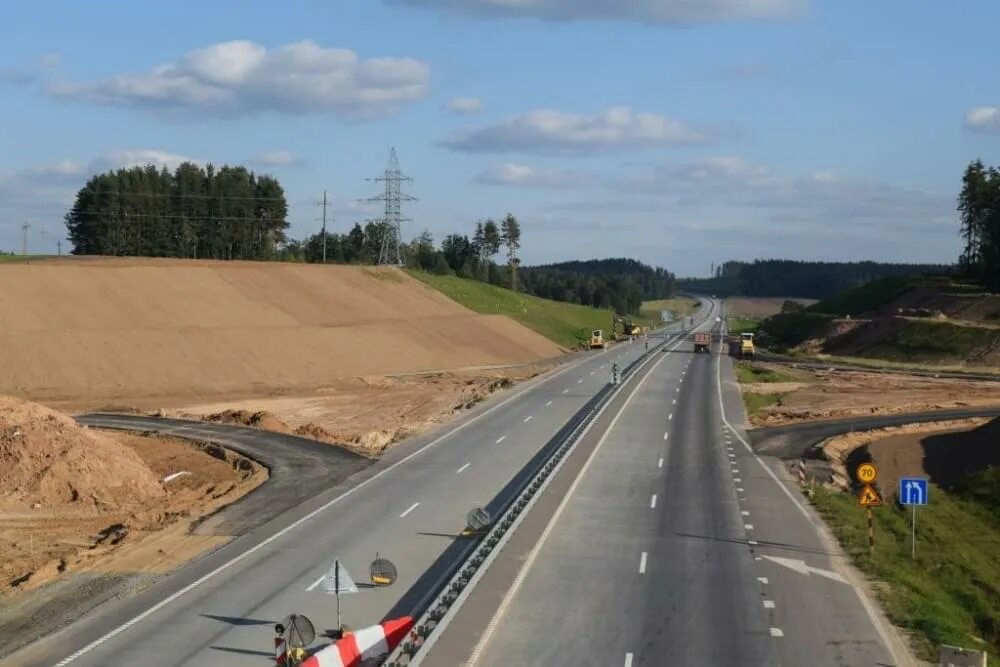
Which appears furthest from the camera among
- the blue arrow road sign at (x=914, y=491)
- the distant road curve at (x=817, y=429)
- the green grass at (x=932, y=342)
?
the green grass at (x=932, y=342)

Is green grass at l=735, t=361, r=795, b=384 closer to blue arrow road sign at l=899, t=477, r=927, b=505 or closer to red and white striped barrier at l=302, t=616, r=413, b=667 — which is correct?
blue arrow road sign at l=899, t=477, r=927, b=505

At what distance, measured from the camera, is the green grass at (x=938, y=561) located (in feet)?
73.0

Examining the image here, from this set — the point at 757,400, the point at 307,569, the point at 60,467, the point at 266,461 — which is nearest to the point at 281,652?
the point at 307,569

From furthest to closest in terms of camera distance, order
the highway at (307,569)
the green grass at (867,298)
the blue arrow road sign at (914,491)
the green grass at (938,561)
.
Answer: the green grass at (867,298), the blue arrow road sign at (914,491), the green grass at (938,561), the highway at (307,569)

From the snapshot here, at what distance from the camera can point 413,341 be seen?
3745 inches

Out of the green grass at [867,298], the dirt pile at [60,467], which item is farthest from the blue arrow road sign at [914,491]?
the green grass at [867,298]

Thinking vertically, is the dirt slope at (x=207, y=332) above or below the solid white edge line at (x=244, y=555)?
above

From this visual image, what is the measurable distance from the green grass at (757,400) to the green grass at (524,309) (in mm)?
55246

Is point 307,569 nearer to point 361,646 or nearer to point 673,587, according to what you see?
point 361,646

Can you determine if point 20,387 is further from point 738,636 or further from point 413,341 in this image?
point 738,636

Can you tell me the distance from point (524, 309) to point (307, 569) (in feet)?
391

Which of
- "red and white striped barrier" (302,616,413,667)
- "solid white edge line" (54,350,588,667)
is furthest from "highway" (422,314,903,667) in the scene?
"solid white edge line" (54,350,588,667)

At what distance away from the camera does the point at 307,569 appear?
25.4 meters

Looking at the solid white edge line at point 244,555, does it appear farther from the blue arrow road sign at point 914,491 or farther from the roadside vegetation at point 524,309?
the roadside vegetation at point 524,309
